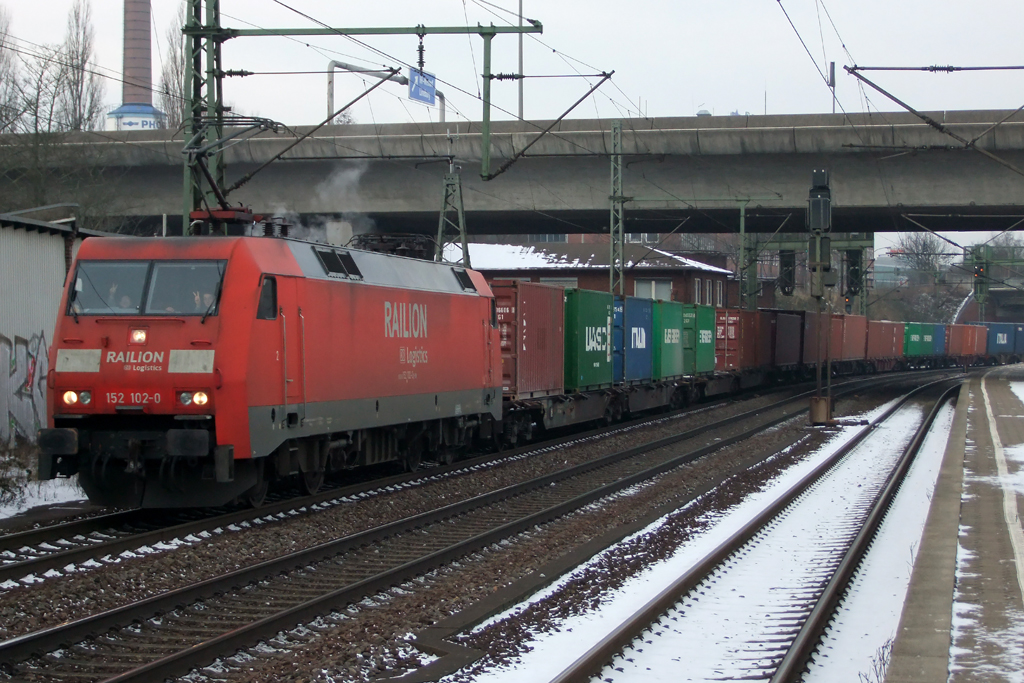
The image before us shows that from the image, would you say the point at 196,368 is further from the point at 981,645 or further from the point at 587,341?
the point at 587,341

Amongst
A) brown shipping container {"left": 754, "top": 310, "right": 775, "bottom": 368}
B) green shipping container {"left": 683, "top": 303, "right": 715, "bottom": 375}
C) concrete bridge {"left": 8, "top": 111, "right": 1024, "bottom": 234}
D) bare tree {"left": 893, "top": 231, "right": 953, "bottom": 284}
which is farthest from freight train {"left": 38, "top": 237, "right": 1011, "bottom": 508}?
bare tree {"left": 893, "top": 231, "right": 953, "bottom": 284}

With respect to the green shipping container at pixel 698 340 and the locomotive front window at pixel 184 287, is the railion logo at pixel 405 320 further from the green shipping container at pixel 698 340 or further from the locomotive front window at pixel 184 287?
the green shipping container at pixel 698 340

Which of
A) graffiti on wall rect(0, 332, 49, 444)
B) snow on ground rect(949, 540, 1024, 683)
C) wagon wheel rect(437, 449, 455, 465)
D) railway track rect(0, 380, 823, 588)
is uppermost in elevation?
graffiti on wall rect(0, 332, 49, 444)

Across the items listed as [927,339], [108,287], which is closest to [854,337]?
[927,339]

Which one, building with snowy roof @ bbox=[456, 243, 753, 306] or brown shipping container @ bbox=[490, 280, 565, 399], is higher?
building with snowy roof @ bbox=[456, 243, 753, 306]

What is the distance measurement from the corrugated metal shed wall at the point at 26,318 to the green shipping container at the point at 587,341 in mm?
9649

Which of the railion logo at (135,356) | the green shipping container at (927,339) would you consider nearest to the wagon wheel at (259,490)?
the railion logo at (135,356)

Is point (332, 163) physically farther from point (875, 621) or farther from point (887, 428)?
point (875, 621)

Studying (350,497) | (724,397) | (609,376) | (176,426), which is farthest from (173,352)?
(724,397)

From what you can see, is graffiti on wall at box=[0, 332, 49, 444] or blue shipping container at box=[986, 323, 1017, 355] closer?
graffiti on wall at box=[0, 332, 49, 444]

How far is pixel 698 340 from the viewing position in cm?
3083

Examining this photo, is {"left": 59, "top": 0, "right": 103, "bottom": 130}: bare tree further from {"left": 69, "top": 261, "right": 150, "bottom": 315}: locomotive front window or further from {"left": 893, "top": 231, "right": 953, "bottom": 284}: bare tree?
{"left": 893, "top": 231, "right": 953, "bottom": 284}: bare tree

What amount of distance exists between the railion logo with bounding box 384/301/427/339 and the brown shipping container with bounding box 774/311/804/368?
91.1ft

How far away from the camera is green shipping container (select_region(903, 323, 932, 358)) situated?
63219 mm
